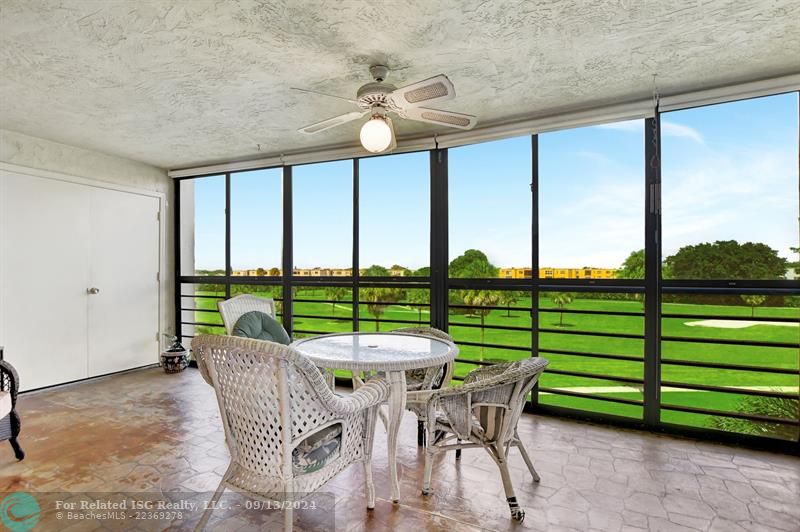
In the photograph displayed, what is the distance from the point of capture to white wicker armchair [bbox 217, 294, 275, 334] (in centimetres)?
330

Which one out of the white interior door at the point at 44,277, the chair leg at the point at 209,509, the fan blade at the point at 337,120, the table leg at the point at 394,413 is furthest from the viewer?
the white interior door at the point at 44,277

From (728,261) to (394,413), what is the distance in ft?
9.65

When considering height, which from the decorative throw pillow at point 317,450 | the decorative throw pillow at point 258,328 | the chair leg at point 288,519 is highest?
the decorative throw pillow at point 258,328

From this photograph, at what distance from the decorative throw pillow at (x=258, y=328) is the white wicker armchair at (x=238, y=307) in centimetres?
39

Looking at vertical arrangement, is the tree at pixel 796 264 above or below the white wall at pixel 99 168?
below

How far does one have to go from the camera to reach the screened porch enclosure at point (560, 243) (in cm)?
297

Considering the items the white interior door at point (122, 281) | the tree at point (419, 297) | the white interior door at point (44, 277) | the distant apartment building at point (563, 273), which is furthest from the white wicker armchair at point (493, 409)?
the white interior door at point (122, 281)

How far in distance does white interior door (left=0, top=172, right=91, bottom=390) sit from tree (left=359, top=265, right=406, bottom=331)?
2954 millimetres

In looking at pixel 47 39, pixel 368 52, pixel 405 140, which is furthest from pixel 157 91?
pixel 405 140

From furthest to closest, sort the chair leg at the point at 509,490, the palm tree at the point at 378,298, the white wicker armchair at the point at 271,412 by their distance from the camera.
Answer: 1. the palm tree at the point at 378,298
2. the chair leg at the point at 509,490
3. the white wicker armchair at the point at 271,412

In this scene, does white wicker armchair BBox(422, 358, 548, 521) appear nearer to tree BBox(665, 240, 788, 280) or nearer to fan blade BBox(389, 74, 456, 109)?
fan blade BBox(389, 74, 456, 109)

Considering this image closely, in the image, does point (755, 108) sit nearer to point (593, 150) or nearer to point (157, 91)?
point (593, 150)

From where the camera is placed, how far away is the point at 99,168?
4418mm

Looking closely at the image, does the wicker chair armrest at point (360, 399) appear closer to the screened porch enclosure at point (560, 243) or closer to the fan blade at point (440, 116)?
the fan blade at point (440, 116)
